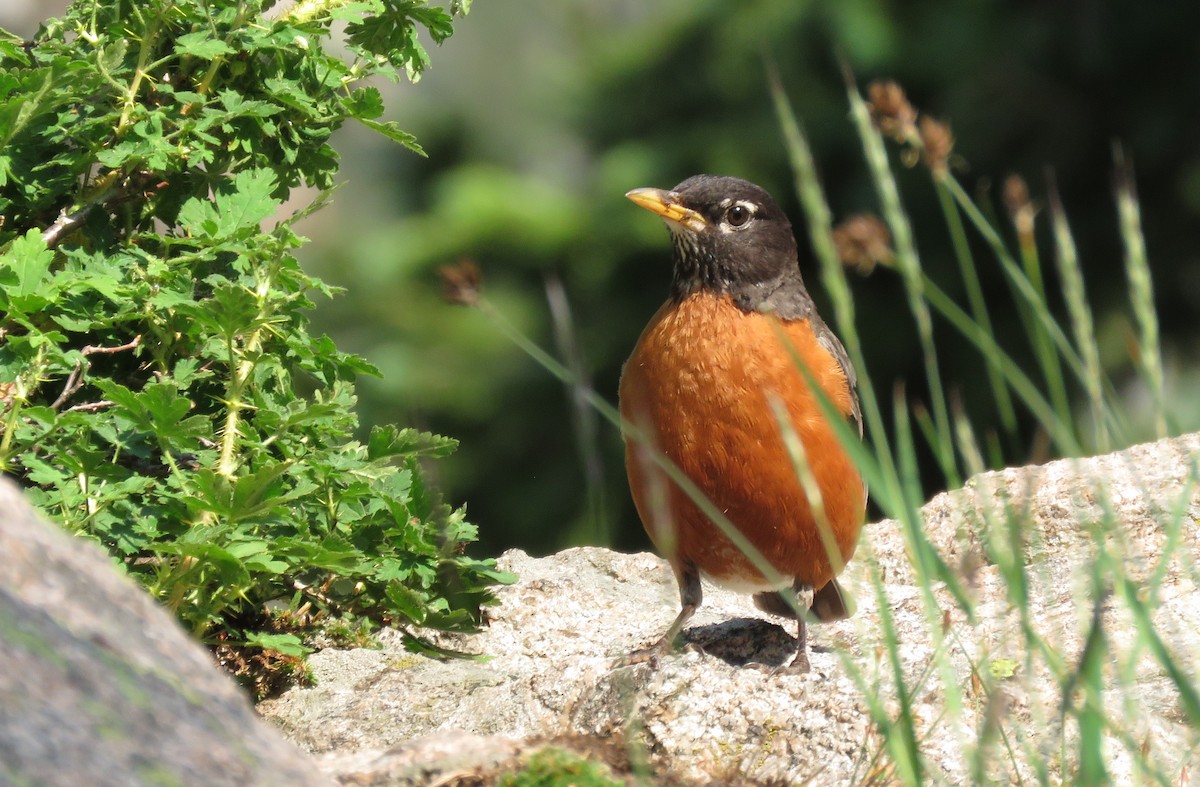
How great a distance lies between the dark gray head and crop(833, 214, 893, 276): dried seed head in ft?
7.37

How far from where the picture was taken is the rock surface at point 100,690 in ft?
5.52

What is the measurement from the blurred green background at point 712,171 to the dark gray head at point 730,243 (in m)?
1.98

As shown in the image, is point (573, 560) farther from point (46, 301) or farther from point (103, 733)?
point (103, 733)

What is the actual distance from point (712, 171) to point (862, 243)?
535 centimetres

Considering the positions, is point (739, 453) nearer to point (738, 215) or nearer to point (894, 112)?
point (738, 215)

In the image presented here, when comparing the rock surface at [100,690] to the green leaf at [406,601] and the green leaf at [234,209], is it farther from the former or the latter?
the green leaf at [406,601]

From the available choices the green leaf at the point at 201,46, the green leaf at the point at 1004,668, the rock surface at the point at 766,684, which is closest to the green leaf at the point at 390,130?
the green leaf at the point at 201,46

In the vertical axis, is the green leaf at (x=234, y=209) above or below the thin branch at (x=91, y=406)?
above

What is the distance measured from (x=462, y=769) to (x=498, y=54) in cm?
1123

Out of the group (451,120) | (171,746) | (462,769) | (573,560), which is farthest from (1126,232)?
(451,120)

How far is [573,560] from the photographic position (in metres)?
5.13

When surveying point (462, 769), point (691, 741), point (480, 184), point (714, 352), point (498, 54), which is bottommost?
point (462, 769)

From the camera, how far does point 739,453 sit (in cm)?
431

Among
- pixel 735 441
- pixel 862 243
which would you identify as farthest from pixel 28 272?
pixel 735 441
